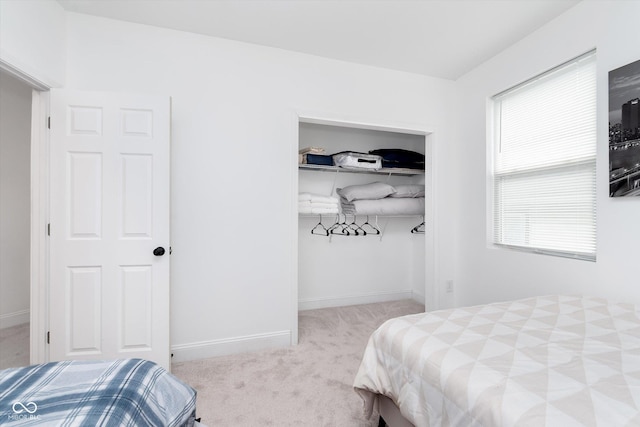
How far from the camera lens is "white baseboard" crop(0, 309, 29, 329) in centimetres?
302

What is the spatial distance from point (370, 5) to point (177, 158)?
5.93 ft

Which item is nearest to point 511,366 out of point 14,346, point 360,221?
point 360,221

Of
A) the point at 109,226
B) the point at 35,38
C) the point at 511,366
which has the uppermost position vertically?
the point at 35,38

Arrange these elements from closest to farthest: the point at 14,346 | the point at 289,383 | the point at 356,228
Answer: the point at 289,383 → the point at 14,346 → the point at 356,228

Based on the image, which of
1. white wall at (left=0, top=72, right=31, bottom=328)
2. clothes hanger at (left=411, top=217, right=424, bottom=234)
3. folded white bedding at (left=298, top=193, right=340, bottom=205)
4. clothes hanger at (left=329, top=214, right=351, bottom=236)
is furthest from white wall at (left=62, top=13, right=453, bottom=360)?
clothes hanger at (left=411, top=217, right=424, bottom=234)

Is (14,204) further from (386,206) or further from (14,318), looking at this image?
(386,206)

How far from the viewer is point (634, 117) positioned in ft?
5.70

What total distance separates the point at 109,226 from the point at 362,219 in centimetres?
267

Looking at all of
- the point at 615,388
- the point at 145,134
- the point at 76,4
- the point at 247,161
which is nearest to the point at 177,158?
the point at 145,134

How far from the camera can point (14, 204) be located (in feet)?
10.5

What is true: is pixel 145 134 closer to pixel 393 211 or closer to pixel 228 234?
pixel 228 234

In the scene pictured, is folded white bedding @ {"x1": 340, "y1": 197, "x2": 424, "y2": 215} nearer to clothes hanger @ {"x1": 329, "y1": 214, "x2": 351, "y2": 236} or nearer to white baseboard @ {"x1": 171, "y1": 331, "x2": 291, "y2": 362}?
clothes hanger @ {"x1": 329, "y1": 214, "x2": 351, "y2": 236}

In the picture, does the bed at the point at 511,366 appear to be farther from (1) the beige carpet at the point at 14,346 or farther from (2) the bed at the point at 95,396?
(1) the beige carpet at the point at 14,346

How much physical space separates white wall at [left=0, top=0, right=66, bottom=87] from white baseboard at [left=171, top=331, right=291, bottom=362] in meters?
2.10
